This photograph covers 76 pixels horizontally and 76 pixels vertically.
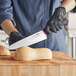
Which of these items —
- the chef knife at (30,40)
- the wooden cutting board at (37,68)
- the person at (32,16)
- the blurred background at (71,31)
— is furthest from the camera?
the blurred background at (71,31)

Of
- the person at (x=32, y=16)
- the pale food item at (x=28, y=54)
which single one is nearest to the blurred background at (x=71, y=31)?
the person at (x=32, y=16)

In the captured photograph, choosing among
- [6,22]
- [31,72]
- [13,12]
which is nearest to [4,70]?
[31,72]

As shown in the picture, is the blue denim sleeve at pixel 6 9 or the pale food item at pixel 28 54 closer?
the pale food item at pixel 28 54

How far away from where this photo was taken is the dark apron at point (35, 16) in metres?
1.18

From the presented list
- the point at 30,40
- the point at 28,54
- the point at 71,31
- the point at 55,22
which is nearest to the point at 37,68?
the point at 28,54

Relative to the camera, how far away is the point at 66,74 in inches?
29.9

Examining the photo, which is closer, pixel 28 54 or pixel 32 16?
pixel 28 54

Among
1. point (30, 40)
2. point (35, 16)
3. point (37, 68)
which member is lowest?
point (37, 68)

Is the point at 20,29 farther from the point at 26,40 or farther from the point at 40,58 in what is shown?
the point at 40,58

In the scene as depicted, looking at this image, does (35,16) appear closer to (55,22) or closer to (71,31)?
(55,22)

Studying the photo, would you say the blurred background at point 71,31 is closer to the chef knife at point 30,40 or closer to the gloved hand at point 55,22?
the gloved hand at point 55,22

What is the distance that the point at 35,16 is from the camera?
3.88 feet

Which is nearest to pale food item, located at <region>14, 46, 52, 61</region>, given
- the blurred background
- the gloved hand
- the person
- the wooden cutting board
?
the wooden cutting board

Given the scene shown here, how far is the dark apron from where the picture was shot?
1177 mm
